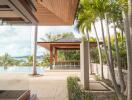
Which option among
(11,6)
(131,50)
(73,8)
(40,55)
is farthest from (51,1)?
(40,55)

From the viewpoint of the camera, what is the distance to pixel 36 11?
24.1 feet

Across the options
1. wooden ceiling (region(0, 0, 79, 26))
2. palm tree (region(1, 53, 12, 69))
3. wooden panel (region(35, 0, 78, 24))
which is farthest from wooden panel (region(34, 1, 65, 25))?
palm tree (region(1, 53, 12, 69))

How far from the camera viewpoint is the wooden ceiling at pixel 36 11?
4106 mm

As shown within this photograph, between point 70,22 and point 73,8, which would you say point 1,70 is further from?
point 70,22

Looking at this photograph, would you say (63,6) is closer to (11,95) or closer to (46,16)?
(46,16)

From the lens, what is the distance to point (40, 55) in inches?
1704

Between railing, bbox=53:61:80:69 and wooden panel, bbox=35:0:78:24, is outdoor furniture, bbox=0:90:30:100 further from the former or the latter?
railing, bbox=53:61:80:69

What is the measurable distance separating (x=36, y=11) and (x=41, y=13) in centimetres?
260

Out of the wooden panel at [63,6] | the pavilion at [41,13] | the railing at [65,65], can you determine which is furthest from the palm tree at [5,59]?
the railing at [65,65]

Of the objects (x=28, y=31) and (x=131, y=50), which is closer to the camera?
(x=28, y=31)

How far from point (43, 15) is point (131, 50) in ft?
13.0

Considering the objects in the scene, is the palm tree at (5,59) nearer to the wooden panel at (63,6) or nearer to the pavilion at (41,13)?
the pavilion at (41,13)

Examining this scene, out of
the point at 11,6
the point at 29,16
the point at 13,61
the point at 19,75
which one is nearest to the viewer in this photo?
the point at 11,6

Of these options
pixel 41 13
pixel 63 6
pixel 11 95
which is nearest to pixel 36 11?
pixel 63 6
